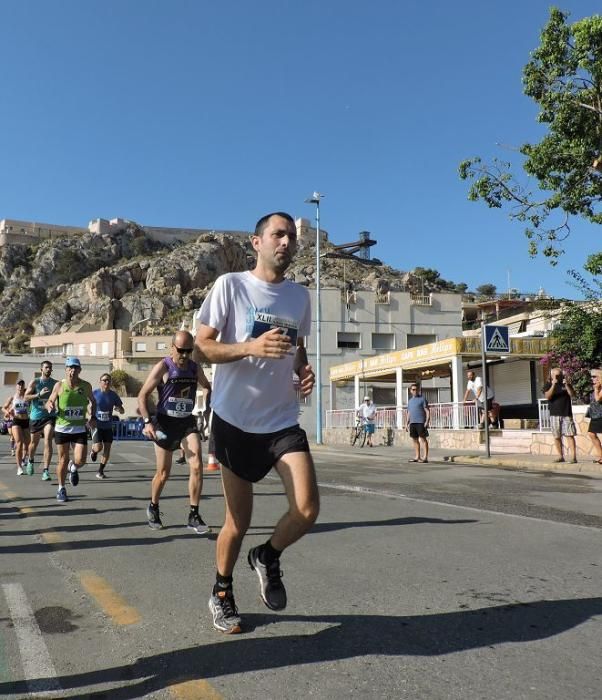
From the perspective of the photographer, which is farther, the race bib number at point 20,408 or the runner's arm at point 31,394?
the race bib number at point 20,408

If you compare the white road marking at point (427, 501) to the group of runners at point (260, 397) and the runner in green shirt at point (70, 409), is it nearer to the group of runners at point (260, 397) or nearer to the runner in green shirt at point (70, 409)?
the runner in green shirt at point (70, 409)

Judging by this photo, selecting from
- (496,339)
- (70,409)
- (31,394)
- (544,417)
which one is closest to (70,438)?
(70,409)

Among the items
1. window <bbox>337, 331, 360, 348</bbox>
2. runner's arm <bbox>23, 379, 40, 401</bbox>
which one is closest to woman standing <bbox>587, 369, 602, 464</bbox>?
runner's arm <bbox>23, 379, 40, 401</bbox>

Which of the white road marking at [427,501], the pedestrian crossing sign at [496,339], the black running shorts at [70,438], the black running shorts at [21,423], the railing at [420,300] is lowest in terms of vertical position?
the white road marking at [427,501]

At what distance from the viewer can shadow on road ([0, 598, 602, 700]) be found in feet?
8.91

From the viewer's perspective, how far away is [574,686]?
2.60 metres

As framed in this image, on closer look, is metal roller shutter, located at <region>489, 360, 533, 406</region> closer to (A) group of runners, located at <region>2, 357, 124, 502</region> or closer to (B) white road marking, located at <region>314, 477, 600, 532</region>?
(B) white road marking, located at <region>314, 477, 600, 532</region>

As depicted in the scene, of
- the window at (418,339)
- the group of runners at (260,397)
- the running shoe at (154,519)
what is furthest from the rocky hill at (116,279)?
the group of runners at (260,397)

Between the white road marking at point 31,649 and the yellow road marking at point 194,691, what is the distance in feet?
1.55

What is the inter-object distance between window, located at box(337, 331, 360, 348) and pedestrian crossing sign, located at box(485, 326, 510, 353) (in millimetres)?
32032

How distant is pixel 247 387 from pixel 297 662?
1.25 metres

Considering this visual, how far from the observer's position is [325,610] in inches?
141

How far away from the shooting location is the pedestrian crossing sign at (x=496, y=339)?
1560cm

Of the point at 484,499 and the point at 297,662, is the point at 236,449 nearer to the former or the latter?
the point at 297,662
